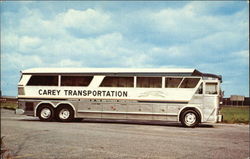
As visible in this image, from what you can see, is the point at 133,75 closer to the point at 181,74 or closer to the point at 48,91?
the point at 181,74

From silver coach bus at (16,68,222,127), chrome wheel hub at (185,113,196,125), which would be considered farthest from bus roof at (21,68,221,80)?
chrome wheel hub at (185,113,196,125)

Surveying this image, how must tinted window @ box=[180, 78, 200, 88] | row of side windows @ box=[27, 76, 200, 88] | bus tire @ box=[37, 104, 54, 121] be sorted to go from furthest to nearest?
bus tire @ box=[37, 104, 54, 121] < row of side windows @ box=[27, 76, 200, 88] < tinted window @ box=[180, 78, 200, 88]

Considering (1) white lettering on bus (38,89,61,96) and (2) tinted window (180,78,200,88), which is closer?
(2) tinted window (180,78,200,88)

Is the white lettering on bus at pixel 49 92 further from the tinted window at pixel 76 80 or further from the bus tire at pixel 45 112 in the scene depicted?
the bus tire at pixel 45 112

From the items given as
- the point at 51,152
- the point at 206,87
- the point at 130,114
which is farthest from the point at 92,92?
the point at 51,152

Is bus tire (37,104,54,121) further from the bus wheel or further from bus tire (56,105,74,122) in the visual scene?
the bus wheel

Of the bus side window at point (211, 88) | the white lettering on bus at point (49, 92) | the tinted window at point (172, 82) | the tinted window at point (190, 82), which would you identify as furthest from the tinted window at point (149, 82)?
the white lettering on bus at point (49, 92)

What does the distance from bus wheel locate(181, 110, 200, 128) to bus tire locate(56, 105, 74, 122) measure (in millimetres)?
6309

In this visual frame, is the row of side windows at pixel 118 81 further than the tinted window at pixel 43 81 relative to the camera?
No

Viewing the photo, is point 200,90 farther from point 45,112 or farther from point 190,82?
point 45,112

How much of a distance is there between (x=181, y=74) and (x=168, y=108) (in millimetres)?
1921

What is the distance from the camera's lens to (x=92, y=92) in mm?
18406

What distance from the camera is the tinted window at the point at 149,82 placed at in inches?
688

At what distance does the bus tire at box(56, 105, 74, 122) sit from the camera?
18.6 m
